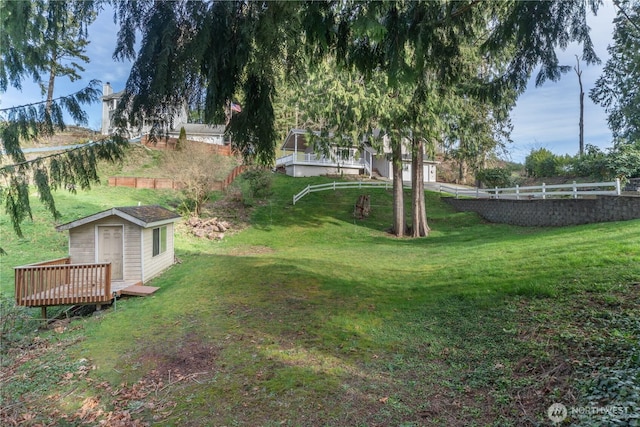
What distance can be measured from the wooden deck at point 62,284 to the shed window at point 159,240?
226 cm

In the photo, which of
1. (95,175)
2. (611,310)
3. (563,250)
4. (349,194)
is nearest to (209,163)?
(349,194)

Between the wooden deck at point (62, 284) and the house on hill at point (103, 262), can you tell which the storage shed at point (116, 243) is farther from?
the wooden deck at point (62, 284)

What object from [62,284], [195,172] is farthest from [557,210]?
[195,172]

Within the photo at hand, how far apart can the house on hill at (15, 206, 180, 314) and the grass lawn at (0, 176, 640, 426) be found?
0.63 meters

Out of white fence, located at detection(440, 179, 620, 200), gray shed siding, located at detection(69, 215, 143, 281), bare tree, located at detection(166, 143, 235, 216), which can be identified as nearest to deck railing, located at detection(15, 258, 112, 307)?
gray shed siding, located at detection(69, 215, 143, 281)

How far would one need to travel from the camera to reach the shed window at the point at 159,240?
11.0m

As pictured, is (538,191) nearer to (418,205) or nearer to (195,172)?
(418,205)

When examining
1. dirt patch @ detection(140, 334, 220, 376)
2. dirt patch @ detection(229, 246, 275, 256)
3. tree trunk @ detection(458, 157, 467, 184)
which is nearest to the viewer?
dirt patch @ detection(140, 334, 220, 376)

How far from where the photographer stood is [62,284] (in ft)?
27.4

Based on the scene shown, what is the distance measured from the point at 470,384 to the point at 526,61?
4.20 metres

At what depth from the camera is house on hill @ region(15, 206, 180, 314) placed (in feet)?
26.5

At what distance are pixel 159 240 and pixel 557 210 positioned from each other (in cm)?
1499

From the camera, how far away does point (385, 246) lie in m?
14.1

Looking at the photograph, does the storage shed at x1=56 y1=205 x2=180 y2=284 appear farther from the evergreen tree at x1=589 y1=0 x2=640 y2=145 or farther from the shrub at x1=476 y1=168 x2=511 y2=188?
the shrub at x1=476 y1=168 x2=511 y2=188
